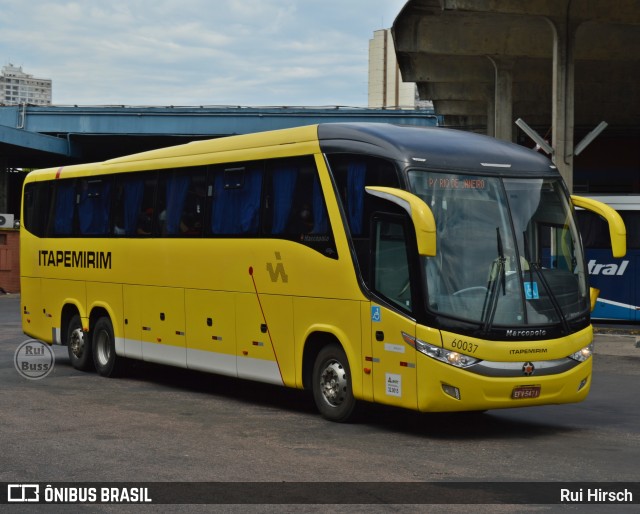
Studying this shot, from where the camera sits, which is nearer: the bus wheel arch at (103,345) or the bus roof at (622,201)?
the bus wheel arch at (103,345)

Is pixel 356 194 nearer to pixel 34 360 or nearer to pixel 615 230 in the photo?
pixel 615 230

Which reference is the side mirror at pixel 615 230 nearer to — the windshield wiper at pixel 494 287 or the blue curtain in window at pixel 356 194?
the windshield wiper at pixel 494 287

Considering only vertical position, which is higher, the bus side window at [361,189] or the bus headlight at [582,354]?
the bus side window at [361,189]

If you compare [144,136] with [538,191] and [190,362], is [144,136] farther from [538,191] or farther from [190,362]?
[538,191]

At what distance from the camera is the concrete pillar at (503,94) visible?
37656 millimetres

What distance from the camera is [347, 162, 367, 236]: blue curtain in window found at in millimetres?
12734

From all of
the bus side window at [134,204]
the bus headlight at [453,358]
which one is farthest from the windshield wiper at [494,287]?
the bus side window at [134,204]

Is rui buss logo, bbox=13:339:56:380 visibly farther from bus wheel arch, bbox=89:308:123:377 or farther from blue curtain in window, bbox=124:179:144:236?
blue curtain in window, bbox=124:179:144:236

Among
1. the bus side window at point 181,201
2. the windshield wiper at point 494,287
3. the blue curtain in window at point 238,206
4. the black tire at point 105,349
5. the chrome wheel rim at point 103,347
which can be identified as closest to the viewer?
the windshield wiper at point 494,287

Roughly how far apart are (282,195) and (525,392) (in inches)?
153

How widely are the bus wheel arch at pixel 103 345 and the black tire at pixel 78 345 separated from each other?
0.13 m

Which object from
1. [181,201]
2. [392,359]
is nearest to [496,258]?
[392,359]

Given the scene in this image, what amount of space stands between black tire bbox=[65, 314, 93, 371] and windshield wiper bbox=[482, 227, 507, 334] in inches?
345

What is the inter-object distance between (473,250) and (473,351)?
1.05 meters
